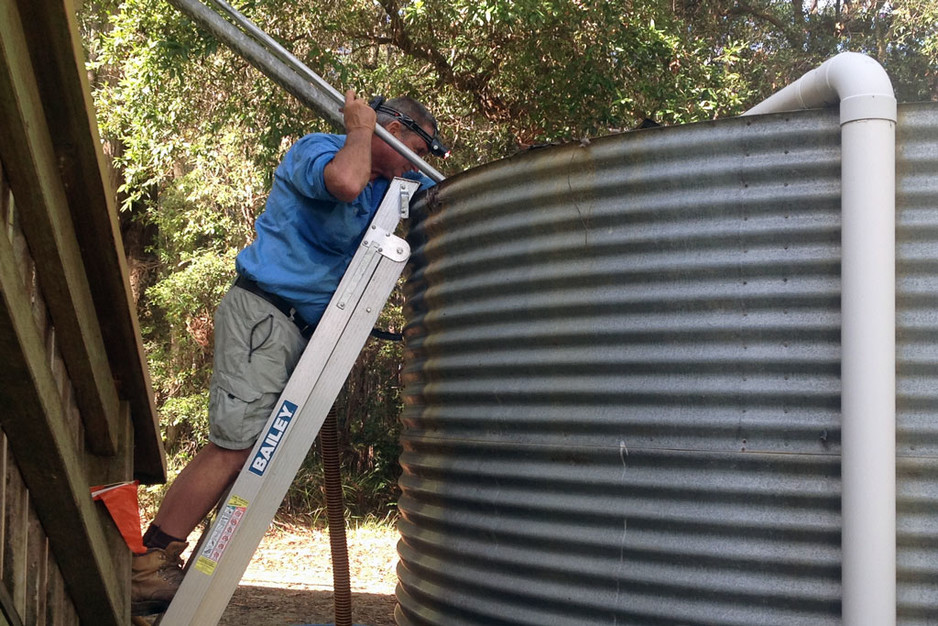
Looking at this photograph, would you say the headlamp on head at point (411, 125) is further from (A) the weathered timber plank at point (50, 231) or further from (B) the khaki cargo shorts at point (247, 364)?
(A) the weathered timber plank at point (50, 231)

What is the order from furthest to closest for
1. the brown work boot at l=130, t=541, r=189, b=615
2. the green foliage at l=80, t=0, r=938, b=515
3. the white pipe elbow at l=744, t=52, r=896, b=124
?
the green foliage at l=80, t=0, r=938, b=515
the brown work boot at l=130, t=541, r=189, b=615
the white pipe elbow at l=744, t=52, r=896, b=124

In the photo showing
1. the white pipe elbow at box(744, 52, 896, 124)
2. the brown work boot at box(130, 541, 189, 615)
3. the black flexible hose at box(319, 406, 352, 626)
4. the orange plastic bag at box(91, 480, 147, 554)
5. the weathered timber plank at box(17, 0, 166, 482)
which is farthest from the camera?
the black flexible hose at box(319, 406, 352, 626)

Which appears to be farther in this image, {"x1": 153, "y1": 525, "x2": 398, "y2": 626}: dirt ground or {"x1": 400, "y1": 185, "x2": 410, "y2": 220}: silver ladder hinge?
{"x1": 153, "y1": 525, "x2": 398, "y2": 626}: dirt ground

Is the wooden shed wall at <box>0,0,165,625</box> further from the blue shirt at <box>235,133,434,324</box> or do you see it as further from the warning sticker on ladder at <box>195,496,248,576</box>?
the blue shirt at <box>235,133,434,324</box>

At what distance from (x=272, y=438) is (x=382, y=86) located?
5856 mm

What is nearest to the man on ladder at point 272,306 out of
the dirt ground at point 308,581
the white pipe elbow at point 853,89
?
the white pipe elbow at point 853,89

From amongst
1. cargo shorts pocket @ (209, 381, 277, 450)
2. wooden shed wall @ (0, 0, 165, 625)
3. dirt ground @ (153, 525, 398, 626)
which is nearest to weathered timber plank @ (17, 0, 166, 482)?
wooden shed wall @ (0, 0, 165, 625)

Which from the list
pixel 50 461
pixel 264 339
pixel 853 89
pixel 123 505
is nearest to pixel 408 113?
pixel 264 339

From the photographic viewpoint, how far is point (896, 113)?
6.55ft

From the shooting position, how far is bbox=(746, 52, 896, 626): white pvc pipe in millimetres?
1828

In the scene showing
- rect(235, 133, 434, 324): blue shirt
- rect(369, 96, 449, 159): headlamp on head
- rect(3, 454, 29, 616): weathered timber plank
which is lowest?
rect(3, 454, 29, 616): weathered timber plank

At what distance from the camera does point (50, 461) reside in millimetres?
2398

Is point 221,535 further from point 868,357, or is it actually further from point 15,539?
point 868,357

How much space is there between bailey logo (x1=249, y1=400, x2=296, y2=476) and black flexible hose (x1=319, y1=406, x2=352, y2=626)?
Result: 686 mm
